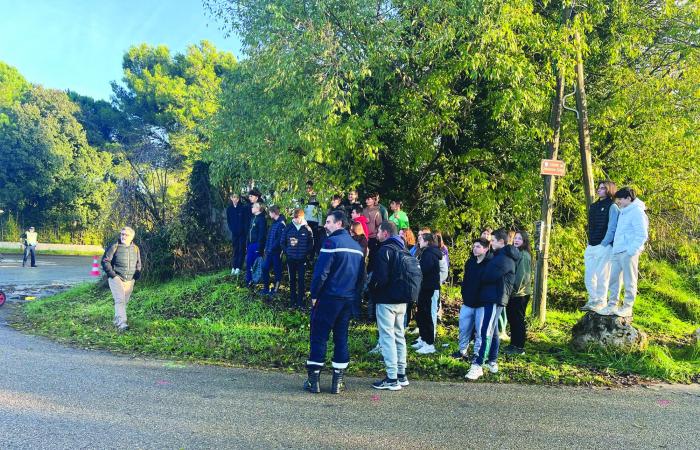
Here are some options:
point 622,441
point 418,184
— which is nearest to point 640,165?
point 418,184

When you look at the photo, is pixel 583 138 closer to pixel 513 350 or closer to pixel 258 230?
pixel 513 350

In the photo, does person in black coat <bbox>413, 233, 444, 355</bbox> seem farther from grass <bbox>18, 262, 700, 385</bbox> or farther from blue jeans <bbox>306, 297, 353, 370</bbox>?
blue jeans <bbox>306, 297, 353, 370</bbox>

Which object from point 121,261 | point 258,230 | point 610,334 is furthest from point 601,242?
point 121,261

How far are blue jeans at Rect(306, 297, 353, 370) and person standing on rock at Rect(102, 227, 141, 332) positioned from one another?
4.39 metres

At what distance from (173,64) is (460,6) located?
1209 inches

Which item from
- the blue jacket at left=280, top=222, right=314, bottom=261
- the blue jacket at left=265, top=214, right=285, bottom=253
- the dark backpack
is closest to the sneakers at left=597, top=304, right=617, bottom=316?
the dark backpack

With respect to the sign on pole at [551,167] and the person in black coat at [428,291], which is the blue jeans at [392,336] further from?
the sign on pole at [551,167]

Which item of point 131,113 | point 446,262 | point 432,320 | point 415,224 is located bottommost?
point 432,320

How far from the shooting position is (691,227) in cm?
1223

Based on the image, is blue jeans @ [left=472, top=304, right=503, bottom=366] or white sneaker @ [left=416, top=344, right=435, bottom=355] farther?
white sneaker @ [left=416, top=344, right=435, bottom=355]

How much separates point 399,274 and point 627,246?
3.50 m

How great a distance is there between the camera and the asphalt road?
13.7ft

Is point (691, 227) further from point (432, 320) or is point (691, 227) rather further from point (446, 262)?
point (432, 320)

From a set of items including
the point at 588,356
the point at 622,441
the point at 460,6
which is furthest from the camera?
the point at 460,6
